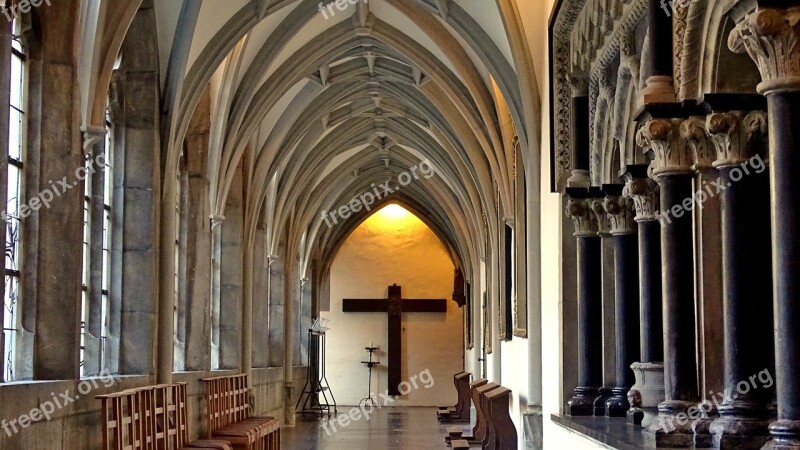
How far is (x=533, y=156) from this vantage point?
10047 mm

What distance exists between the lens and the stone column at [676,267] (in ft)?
17.5

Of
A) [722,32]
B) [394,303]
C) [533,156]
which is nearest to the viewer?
[722,32]

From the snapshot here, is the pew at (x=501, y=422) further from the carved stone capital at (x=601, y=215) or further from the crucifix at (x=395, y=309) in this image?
the crucifix at (x=395, y=309)

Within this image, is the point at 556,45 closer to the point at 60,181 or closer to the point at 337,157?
the point at 60,181

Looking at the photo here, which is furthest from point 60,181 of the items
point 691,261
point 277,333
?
point 277,333

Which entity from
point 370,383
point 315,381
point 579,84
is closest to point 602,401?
point 579,84

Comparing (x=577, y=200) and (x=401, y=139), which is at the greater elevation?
(x=401, y=139)

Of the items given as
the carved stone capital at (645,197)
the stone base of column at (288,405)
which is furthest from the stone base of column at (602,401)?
the stone base of column at (288,405)

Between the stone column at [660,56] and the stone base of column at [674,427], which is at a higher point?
the stone column at [660,56]

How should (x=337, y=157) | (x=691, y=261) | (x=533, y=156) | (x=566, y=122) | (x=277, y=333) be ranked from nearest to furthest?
(x=691, y=261)
(x=566, y=122)
(x=533, y=156)
(x=277, y=333)
(x=337, y=157)

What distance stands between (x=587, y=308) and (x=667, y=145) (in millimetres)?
3000

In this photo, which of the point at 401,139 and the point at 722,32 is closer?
the point at 722,32

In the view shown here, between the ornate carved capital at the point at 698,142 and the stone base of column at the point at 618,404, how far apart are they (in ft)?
9.17

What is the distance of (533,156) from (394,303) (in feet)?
59.9
